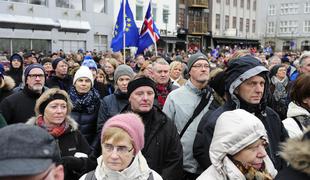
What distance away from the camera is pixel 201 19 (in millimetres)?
42031

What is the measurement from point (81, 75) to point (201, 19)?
37933 millimetres

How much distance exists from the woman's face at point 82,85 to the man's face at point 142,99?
1.54 metres

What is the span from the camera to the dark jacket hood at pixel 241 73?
329cm

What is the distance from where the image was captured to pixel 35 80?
5.37 metres

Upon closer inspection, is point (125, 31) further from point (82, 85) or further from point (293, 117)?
point (293, 117)

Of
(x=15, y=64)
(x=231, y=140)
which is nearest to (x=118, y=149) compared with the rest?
(x=231, y=140)

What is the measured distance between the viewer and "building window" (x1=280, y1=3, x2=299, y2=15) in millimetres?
63344

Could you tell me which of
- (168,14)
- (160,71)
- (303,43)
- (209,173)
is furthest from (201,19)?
(209,173)

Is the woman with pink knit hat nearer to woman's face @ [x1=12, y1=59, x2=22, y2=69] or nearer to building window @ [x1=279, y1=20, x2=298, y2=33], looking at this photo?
woman's face @ [x1=12, y1=59, x2=22, y2=69]

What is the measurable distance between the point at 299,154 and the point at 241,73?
1530 mm

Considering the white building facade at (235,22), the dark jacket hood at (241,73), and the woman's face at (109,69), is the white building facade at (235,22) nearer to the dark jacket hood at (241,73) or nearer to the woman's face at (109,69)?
the woman's face at (109,69)

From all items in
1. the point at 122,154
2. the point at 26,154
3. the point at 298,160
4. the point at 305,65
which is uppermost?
the point at 305,65

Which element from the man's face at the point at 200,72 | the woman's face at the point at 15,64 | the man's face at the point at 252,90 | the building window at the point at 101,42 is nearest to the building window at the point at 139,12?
the building window at the point at 101,42

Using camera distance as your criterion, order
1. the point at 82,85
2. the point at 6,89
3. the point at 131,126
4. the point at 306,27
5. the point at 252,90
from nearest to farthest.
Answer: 1. the point at 131,126
2. the point at 252,90
3. the point at 82,85
4. the point at 6,89
5. the point at 306,27
